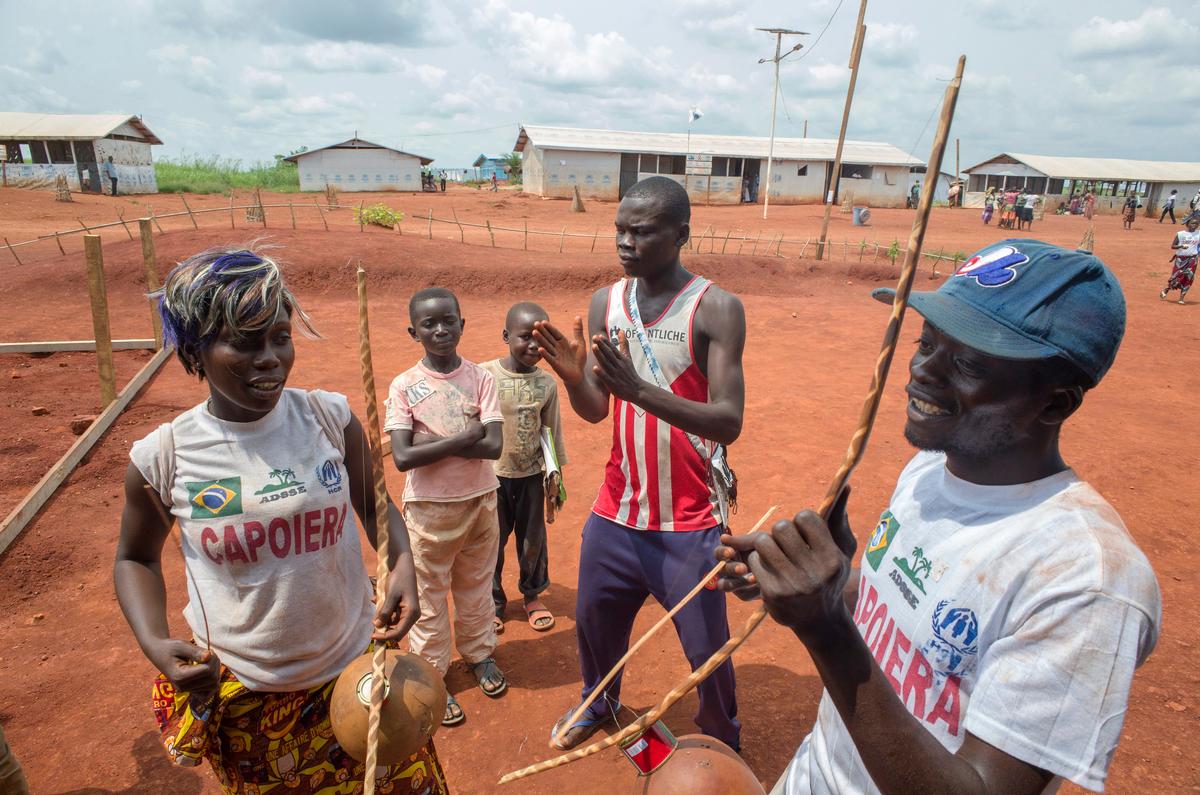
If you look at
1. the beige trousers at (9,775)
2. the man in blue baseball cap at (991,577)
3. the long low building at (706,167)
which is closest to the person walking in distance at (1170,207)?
the long low building at (706,167)

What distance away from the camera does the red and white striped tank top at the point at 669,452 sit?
2.68 meters

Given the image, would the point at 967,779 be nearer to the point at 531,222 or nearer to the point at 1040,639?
the point at 1040,639

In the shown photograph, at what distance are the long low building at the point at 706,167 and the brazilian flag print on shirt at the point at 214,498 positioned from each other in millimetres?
37286

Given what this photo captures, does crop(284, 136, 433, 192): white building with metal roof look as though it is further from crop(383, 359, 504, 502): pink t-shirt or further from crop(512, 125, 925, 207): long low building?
crop(383, 359, 504, 502): pink t-shirt

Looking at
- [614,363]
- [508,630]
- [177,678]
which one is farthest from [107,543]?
[614,363]

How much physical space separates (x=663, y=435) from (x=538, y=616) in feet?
6.80

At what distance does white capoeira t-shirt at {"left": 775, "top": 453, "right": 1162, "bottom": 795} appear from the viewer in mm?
1056

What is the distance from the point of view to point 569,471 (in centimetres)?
658

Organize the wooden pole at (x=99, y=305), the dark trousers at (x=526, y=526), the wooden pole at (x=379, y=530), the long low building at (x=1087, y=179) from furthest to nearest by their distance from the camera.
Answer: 1. the long low building at (x=1087, y=179)
2. the wooden pole at (x=99, y=305)
3. the dark trousers at (x=526, y=526)
4. the wooden pole at (x=379, y=530)

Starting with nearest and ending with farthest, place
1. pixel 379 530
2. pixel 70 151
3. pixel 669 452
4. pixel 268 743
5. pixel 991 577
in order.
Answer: pixel 991 577 → pixel 379 530 → pixel 268 743 → pixel 669 452 → pixel 70 151

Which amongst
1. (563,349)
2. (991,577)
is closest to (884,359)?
(991,577)

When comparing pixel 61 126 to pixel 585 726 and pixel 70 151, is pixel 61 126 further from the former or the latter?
pixel 585 726

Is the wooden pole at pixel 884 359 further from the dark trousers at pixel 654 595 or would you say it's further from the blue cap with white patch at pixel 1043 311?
the dark trousers at pixel 654 595

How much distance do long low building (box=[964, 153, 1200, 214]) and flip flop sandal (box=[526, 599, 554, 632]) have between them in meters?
48.1
